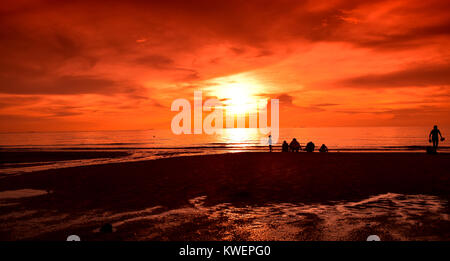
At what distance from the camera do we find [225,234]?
745 cm

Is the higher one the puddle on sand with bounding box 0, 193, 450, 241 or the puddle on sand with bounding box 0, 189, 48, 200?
the puddle on sand with bounding box 0, 193, 450, 241

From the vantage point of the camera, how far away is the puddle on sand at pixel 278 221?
7297 millimetres

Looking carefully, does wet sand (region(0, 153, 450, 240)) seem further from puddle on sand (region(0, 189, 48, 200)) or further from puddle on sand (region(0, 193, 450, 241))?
puddle on sand (region(0, 189, 48, 200))

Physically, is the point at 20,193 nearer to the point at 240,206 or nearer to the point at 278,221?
the point at 240,206

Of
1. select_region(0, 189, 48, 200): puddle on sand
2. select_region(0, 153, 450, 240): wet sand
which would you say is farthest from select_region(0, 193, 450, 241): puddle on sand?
select_region(0, 189, 48, 200): puddle on sand

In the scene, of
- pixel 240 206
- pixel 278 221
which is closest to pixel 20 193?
pixel 240 206

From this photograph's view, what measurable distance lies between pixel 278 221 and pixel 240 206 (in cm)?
222

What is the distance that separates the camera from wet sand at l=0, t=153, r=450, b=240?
7.61m

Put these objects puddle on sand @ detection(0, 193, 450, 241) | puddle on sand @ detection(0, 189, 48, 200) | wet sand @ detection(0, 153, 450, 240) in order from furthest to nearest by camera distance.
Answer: puddle on sand @ detection(0, 189, 48, 200) < wet sand @ detection(0, 153, 450, 240) < puddle on sand @ detection(0, 193, 450, 241)

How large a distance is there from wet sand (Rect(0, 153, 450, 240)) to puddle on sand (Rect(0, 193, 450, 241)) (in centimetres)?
3

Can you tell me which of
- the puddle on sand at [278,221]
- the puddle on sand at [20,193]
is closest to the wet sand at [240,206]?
the puddle on sand at [278,221]

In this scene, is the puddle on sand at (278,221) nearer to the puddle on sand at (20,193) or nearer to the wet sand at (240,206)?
the wet sand at (240,206)

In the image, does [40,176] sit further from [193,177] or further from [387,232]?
[387,232]

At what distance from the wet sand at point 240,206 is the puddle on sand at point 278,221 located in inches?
1.1
